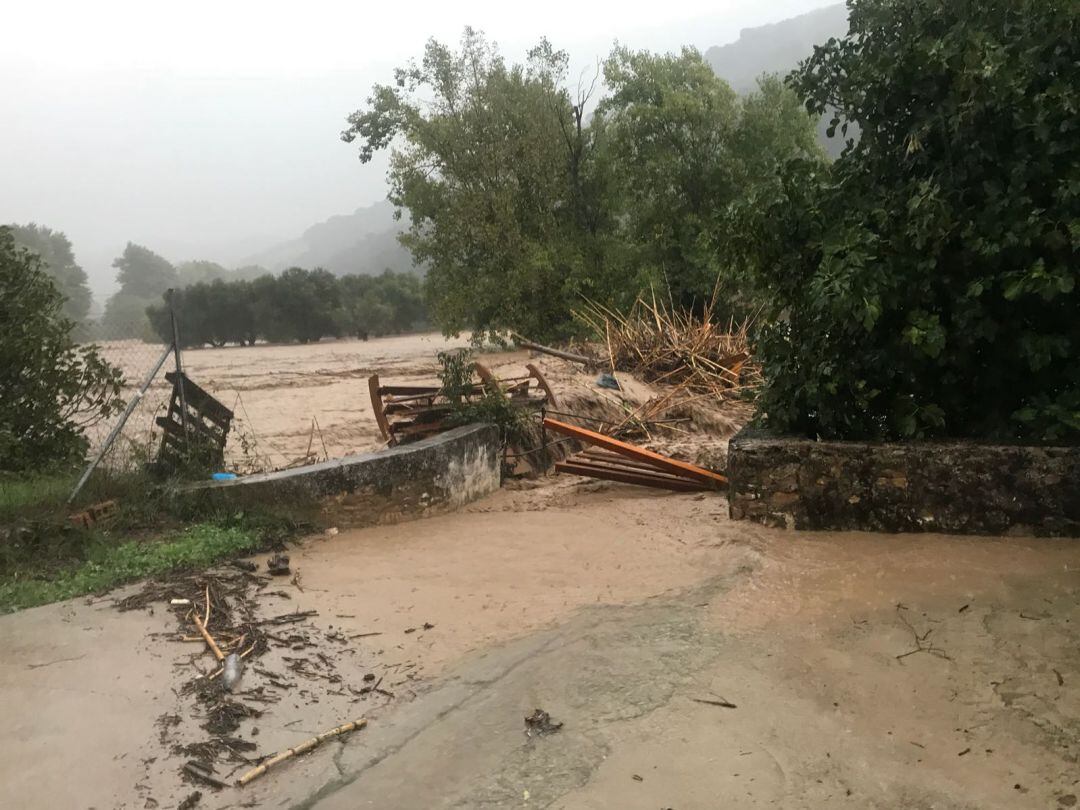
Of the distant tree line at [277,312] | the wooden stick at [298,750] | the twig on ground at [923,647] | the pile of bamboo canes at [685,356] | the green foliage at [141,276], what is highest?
the green foliage at [141,276]

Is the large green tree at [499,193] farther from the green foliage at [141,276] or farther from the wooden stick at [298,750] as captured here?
the green foliage at [141,276]

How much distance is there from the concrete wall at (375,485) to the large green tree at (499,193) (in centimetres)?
1447

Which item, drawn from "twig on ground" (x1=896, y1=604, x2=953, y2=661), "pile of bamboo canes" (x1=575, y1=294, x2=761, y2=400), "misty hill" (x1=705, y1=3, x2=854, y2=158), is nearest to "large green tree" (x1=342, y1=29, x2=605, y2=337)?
"pile of bamboo canes" (x1=575, y1=294, x2=761, y2=400)

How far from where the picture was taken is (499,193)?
22656mm

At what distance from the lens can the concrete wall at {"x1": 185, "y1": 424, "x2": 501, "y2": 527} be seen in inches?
250

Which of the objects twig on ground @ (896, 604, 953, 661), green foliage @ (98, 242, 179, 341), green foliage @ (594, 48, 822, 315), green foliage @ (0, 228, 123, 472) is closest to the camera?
twig on ground @ (896, 604, 953, 661)

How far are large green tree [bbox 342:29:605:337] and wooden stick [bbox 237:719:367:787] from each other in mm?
18371

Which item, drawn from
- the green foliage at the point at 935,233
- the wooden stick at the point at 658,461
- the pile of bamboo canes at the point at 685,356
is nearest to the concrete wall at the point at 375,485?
the wooden stick at the point at 658,461

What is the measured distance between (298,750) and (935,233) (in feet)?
15.2

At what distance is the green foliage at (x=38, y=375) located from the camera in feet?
22.2

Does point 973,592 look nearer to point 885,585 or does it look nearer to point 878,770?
point 885,585

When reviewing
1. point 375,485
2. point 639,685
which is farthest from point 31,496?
point 639,685

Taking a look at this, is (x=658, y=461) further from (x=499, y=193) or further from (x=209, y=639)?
(x=499, y=193)

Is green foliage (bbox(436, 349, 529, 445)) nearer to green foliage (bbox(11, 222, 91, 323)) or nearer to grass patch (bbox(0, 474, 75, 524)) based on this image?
grass patch (bbox(0, 474, 75, 524))
